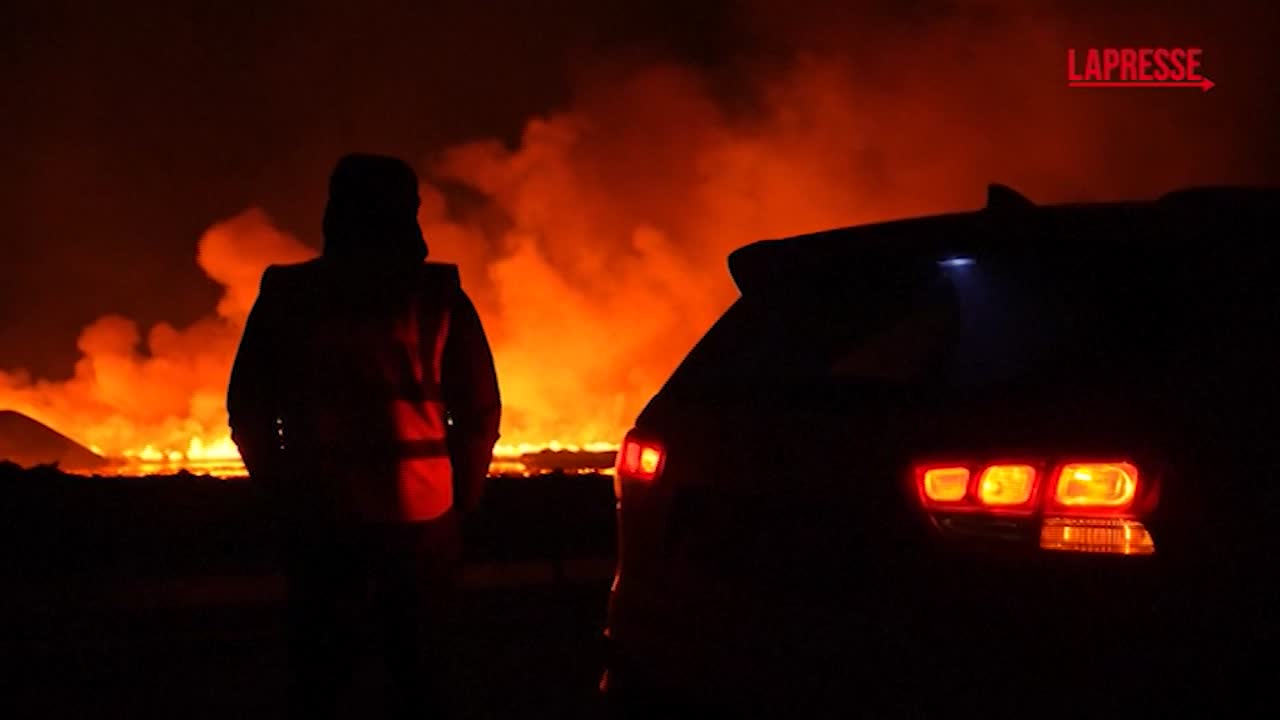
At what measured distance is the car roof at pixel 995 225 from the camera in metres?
2.88

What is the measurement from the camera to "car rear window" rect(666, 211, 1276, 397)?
266 centimetres

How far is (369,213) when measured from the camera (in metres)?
3.42

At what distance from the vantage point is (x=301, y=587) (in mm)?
3502

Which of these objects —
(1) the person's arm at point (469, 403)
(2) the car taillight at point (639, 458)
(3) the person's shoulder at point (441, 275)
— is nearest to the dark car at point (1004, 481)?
(2) the car taillight at point (639, 458)

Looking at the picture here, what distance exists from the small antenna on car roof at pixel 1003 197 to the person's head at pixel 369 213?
1.56 metres

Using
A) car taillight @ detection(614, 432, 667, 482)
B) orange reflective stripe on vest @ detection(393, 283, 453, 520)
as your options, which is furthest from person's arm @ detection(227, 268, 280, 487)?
car taillight @ detection(614, 432, 667, 482)

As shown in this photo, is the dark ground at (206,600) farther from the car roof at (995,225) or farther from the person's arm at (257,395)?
the car roof at (995,225)

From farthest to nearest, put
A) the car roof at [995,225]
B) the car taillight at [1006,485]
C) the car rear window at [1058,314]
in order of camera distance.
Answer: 1. the car roof at [995,225]
2. the car rear window at [1058,314]
3. the car taillight at [1006,485]

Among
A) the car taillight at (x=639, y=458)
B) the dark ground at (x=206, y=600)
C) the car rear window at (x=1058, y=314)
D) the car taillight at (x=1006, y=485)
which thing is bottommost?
the dark ground at (x=206, y=600)

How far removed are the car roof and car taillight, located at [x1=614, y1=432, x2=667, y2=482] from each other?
60 centimetres

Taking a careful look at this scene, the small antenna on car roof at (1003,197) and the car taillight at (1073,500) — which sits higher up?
the small antenna on car roof at (1003,197)

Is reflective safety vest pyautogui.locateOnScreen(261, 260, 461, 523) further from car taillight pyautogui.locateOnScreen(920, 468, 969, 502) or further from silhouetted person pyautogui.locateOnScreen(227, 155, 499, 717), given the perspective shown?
car taillight pyautogui.locateOnScreen(920, 468, 969, 502)

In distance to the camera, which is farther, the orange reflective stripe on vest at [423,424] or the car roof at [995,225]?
the orange reflective stripe on vest at [423,424]

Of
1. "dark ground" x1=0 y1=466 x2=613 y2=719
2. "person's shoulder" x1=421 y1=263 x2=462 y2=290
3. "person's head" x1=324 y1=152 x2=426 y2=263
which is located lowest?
"dark ground" x1=0 y1=466 x2=613 y2=719
